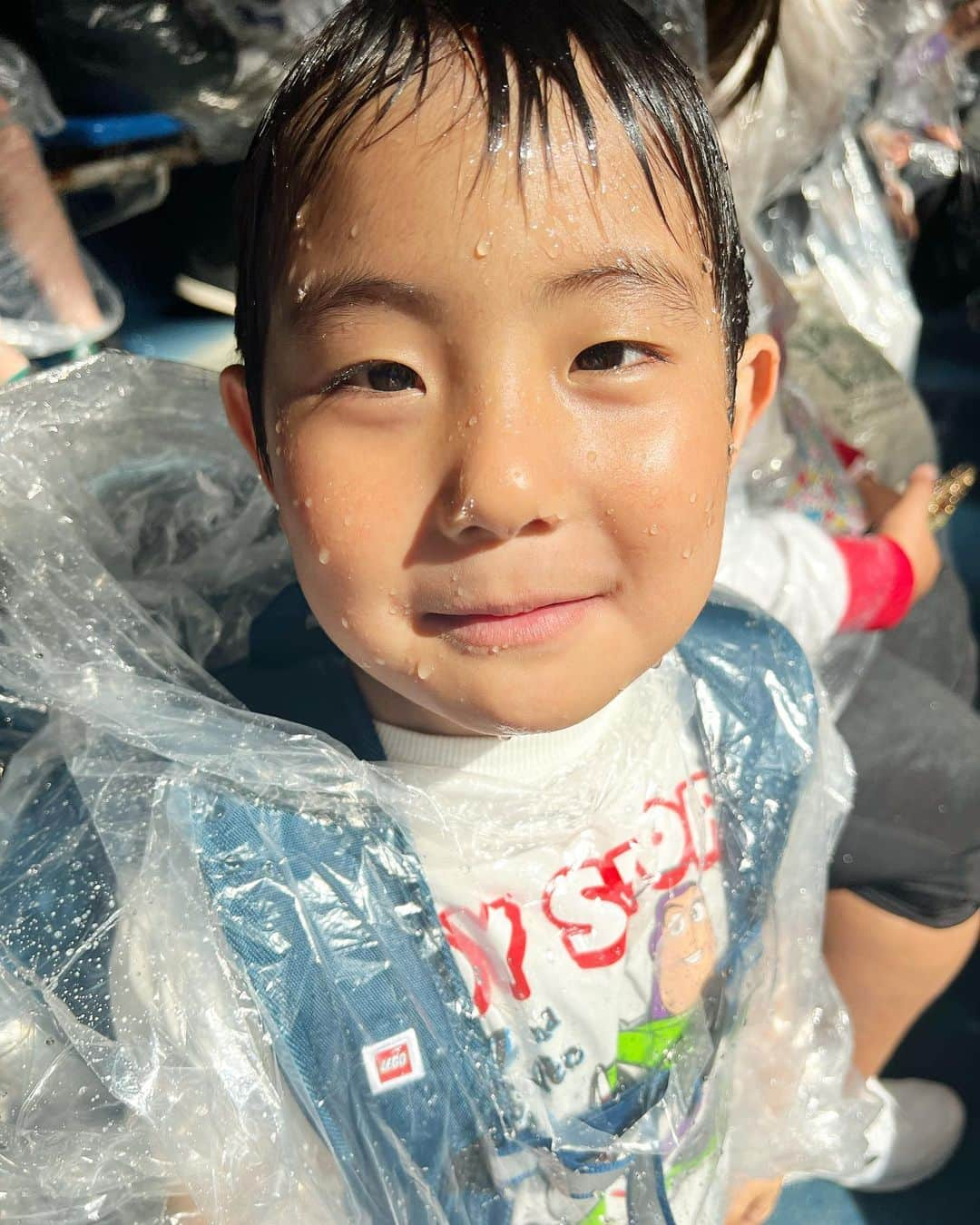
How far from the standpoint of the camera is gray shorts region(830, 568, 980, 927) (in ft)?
3.24

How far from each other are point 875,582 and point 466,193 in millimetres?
667

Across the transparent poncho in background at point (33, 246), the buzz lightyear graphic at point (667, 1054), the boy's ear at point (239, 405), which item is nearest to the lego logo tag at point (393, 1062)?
the buzz lightyear graphic at point (667, 1054)

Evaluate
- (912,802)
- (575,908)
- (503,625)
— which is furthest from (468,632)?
(912,802)

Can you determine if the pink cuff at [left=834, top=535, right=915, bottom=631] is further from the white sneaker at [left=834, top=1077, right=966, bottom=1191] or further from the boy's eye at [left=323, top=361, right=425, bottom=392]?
the boy's eye at [left=323, top=361, right=425, bottom=392]

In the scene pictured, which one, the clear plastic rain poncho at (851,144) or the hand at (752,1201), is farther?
the clear plastic rain poncho at (851,144)

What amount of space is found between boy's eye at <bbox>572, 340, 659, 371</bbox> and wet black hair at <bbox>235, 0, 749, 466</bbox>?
0.08m

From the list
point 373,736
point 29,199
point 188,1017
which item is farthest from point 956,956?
point 29,199

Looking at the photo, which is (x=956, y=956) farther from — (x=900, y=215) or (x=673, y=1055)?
(x=900, y=215)

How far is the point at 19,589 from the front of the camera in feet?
2.11

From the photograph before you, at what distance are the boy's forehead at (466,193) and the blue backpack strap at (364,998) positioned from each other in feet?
1.10

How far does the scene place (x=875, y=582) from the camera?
3.33 ft

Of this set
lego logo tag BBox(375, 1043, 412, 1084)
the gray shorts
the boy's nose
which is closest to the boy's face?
the boy's nose

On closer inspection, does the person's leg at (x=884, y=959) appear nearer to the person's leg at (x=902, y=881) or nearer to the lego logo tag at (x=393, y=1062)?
the person's leg at (x=902, y=881)

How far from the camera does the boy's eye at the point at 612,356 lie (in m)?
0.54
